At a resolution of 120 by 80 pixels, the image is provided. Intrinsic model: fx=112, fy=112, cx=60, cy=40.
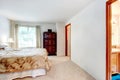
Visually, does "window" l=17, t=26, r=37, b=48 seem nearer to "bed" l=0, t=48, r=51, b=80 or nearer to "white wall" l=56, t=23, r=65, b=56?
"white wall" l=56, t=23, r=65, b=56

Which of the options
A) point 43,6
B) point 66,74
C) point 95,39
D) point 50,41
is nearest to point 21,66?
point 66,74

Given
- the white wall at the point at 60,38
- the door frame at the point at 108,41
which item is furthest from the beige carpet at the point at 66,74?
the white wall at the point at 60,38

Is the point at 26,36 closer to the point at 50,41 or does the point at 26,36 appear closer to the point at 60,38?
the point at 50,41

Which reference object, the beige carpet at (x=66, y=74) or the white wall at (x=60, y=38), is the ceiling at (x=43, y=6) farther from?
the white wall at (x=60, y=38)

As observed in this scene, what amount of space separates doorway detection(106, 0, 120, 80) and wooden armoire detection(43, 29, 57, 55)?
4.11 metres

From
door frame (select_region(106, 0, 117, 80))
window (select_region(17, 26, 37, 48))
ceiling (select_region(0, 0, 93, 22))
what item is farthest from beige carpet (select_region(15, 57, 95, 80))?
window (select_region(17, 26, 37, 48))

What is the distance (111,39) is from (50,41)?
203 inches

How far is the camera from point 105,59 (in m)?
2.63

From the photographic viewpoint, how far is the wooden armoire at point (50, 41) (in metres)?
7.38

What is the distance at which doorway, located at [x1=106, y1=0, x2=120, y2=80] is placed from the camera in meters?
2.55

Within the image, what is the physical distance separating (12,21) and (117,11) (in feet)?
18.8

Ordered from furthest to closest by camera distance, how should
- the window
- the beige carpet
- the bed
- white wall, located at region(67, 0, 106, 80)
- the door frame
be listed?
the window, the beige carpet, the bed, white wall, located at region(67, 0, 106, 80), the door frame

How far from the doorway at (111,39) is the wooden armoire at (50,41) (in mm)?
4105

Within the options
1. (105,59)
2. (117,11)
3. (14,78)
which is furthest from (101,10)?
(14,78)
